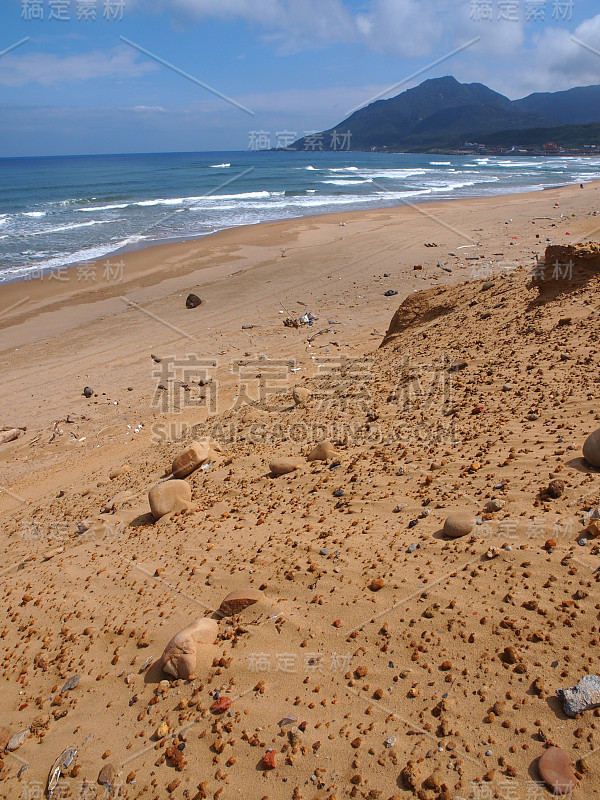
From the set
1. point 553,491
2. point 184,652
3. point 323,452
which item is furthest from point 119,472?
point 553,491

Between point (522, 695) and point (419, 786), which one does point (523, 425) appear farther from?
point (419, 786)

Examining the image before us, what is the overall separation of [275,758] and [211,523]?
239cm

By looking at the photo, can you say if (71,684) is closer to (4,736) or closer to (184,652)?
(4,736)

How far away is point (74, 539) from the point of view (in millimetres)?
5215

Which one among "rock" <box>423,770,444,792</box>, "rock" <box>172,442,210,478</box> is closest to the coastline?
"rock" <box>172,442,210,478</box>

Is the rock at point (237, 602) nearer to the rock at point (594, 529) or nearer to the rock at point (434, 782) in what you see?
the rock at point (434, 782)

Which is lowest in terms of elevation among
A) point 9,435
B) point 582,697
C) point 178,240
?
point 9,435

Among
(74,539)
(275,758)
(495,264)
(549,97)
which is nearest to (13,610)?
(74,539)

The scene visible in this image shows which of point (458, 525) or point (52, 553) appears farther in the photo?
point (52, 553)

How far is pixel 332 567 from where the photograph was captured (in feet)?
11.7

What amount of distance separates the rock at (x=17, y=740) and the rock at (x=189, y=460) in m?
2.98

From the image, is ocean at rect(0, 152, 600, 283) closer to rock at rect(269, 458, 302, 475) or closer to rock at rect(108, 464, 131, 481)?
rock at rect(108, 464, 131, 481)

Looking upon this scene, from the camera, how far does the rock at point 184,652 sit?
2.96m

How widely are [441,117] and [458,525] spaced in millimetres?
153090
